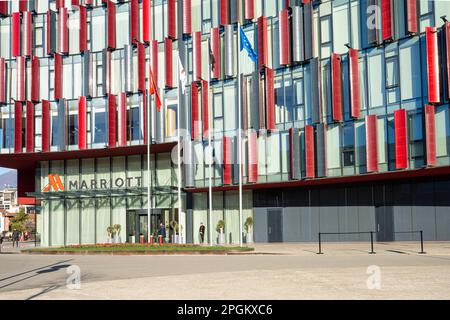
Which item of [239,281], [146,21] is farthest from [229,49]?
[239,281]

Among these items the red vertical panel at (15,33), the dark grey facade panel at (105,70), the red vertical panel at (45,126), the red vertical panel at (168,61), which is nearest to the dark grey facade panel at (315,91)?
the red vertical panel at (168,61)

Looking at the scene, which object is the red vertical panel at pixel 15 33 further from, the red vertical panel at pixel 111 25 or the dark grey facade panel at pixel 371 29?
the dark grey facade panel at pixel 371 29

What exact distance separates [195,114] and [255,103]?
530 cm

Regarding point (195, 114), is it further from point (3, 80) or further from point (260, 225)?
point (3, 80)

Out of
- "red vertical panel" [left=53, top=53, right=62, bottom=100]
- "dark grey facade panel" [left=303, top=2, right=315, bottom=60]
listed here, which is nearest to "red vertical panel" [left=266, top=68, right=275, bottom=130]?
"dark grey facade panel" [left=303, top=2, right=315, bottom=60]

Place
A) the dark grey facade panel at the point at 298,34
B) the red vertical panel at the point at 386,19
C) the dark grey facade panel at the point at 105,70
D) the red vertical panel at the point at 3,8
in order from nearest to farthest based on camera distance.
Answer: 1. the red vertical panel at the point at 386,19
2. the dark grey facade panel at the point at 298,34
3. the dark grey facade panel at the point at 105,70
4. the red vertical panel at the point at 3,8

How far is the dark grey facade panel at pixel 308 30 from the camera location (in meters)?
42.0

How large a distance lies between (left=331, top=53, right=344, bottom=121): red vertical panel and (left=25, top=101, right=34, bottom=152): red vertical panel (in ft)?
85.5

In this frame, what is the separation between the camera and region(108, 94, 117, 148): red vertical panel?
5050 cm

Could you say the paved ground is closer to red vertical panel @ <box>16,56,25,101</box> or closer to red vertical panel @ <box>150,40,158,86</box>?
red vertical panel @ <box>150,40,158,86</box>

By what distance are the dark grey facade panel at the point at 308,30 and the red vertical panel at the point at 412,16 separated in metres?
7.30

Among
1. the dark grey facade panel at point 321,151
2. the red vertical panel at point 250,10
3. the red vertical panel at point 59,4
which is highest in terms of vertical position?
the red vertical panel at point 59,4

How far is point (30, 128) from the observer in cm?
5362

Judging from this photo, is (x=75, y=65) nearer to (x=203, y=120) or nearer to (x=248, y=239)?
(x=203, y=120)
